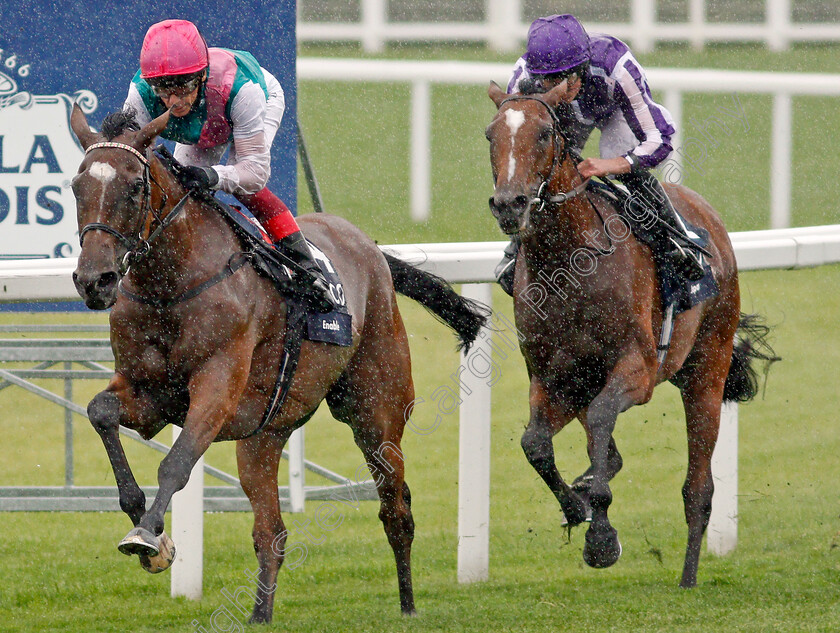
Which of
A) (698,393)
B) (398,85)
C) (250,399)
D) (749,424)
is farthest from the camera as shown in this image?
(398,85)

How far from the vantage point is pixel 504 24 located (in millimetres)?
14469

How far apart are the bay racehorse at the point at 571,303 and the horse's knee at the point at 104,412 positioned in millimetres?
1209

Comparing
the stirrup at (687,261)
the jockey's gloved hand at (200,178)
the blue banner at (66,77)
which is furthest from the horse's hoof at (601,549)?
the blue banner at (66,77)

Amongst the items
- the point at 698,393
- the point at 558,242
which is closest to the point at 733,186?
the point at 698,393

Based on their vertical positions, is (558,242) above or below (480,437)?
above

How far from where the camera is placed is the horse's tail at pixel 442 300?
15.5ft

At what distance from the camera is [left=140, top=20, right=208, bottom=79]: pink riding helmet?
11.6 ft

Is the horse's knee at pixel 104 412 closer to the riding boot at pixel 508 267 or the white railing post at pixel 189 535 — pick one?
the white railing post at pixel 189 535

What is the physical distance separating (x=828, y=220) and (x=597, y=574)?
788 cm

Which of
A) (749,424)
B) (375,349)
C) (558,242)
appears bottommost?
(749,424)

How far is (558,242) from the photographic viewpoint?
157 inches

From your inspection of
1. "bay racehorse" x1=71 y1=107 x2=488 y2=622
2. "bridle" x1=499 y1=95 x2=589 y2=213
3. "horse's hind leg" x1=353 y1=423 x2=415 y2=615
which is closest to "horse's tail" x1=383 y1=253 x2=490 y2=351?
"bay racehorse" x1=71 y1=107 x2=488 y2=622

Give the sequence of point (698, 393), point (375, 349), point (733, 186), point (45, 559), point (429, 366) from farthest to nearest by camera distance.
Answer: point (733, 186), point (429, 366), point (45, 559), point (698, 393), point (375, 349)

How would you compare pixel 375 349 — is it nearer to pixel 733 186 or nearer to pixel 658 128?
pixel 658 128
